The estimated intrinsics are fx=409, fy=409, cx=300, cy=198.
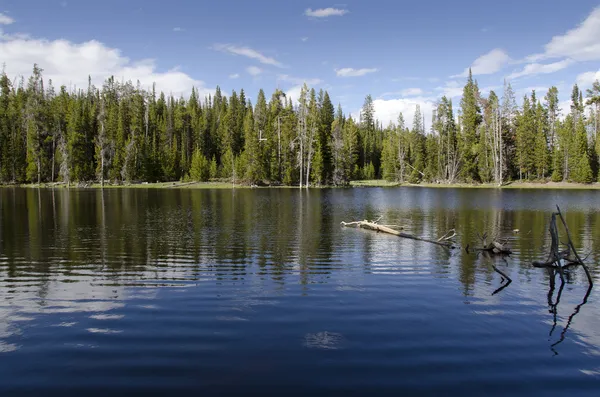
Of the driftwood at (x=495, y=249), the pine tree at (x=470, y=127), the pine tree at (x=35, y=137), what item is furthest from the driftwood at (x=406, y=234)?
the pine tree at (x=35, y=137)

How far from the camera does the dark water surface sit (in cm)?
766

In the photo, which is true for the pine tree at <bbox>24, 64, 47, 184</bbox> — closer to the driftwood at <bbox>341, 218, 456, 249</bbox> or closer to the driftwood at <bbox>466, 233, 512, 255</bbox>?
the driftwood at <bbox>341, 218, 456, 249</bbox>

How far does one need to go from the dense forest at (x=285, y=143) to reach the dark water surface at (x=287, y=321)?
71.3 meters

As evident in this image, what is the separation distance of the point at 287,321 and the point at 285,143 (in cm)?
8647

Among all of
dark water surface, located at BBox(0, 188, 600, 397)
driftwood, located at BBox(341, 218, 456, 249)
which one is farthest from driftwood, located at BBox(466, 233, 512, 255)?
driftwood, located at BBox(341, 218, 456, 249)

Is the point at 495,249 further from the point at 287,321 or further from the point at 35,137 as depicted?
the point at 35,137

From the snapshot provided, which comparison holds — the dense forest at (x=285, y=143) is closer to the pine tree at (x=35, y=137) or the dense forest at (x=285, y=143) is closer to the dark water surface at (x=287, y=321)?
the pine tree at (x=35, y=137)

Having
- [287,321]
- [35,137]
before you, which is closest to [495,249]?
[287,321]

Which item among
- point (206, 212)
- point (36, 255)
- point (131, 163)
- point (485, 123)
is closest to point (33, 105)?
point (131, 163)

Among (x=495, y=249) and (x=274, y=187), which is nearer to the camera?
(x=495, y=249)

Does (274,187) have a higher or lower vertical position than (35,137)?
lower

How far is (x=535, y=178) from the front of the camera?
92.4 metres

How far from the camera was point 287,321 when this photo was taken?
1058 cm

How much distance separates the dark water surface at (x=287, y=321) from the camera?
7.66 meters
